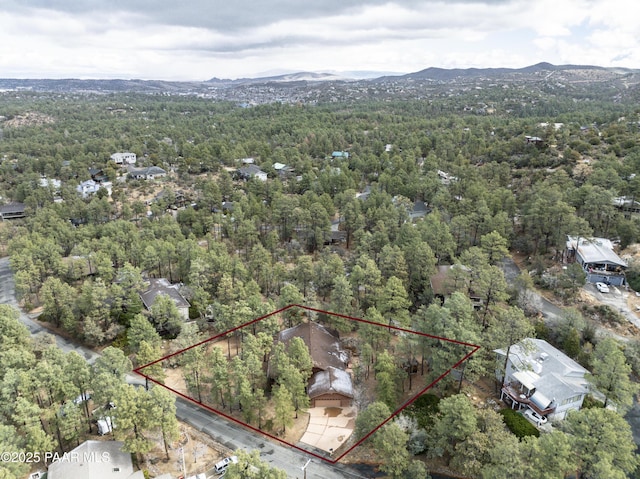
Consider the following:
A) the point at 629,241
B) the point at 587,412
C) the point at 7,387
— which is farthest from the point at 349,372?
the point at 629,241

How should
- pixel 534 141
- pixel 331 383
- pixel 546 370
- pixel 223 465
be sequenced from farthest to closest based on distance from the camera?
1. pixel 534 141
2. pixel 331 383
3. pixel 546 370
4. pixel 223 465

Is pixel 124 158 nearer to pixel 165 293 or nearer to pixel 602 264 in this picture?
pixel 165 293

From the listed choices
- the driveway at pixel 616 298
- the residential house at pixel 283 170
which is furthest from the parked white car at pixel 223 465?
the residential house at pixel 283 170

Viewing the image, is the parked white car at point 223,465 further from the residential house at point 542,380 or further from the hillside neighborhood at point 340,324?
the residential house at point 542,380

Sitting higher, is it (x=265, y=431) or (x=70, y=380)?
(x=70, y=380)

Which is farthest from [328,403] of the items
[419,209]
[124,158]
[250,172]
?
[124,158]

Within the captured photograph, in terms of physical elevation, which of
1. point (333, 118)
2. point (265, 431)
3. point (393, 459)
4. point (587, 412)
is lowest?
point (265, 431)

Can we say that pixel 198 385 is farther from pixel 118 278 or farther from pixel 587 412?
pixel 587 412
